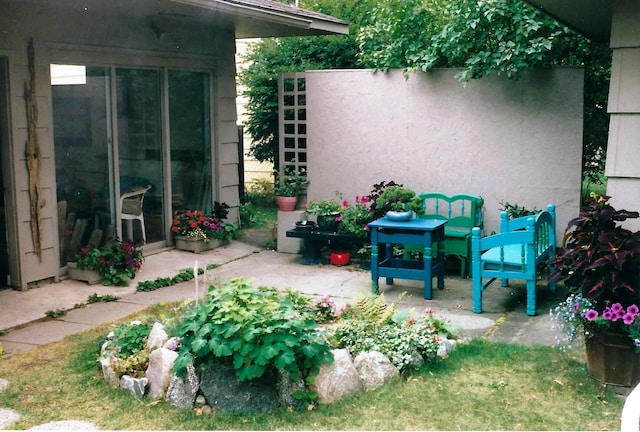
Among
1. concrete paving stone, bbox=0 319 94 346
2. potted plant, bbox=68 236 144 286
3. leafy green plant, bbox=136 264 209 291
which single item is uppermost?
potted plant, bbox=68 236 144 286

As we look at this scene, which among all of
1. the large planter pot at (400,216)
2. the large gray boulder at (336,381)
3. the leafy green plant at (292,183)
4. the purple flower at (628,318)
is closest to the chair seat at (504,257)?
the large planter pot at (400,216)

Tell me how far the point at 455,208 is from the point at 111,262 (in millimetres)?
3849

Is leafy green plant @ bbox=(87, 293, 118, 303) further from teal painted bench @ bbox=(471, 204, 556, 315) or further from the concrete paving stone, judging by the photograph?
teal painted bench @ bbox=(471, 204, 556, 315)

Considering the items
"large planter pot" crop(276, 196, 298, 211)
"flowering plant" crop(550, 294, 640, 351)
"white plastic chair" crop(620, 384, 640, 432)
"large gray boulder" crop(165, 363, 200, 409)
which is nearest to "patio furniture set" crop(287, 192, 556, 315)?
"large planter pot" crop(276, 196, 298, 211)

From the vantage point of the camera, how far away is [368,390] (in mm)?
4699

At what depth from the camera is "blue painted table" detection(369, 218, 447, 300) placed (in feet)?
23.7

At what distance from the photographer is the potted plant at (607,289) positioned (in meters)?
4.57

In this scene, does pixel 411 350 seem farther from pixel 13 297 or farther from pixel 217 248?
pixel 217 248

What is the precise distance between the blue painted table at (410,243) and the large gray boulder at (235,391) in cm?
303

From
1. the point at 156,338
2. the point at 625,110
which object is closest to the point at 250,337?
the point at 156,338

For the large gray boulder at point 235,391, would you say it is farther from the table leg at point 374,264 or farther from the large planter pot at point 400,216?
the large planter pot at point 400,216

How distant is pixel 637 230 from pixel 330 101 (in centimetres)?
542

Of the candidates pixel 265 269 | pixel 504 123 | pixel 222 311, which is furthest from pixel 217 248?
pixel 222 311

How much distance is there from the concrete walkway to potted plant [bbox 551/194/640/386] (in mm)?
1079
